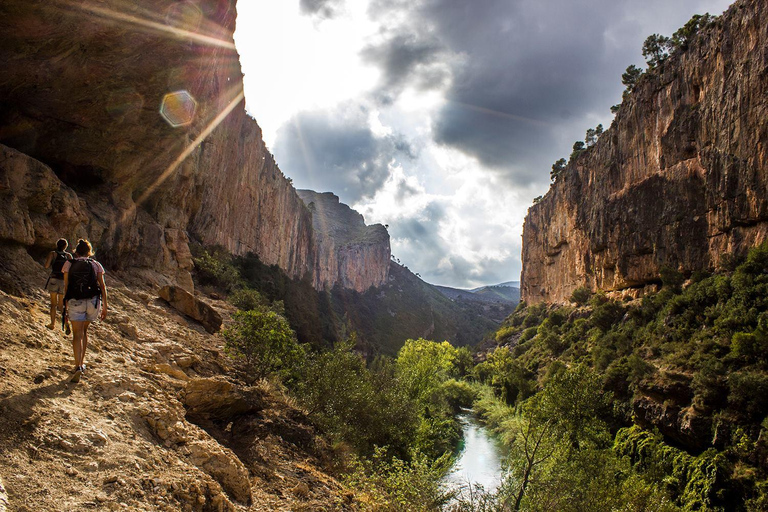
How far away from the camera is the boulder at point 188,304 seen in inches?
531

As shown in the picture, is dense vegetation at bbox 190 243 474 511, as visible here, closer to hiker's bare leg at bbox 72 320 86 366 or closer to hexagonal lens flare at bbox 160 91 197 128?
hiker's bare leg at bbox 72 320 86 366

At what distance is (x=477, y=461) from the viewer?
27.3 meters

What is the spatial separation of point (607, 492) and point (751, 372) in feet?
35.8

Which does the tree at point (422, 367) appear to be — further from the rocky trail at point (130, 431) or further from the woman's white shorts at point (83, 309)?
the woman's white shorts at point (83, 309)

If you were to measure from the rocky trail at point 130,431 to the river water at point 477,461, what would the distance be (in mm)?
14104

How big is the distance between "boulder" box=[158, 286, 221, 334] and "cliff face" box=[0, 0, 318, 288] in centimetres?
261

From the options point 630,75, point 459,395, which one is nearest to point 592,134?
point 630,75

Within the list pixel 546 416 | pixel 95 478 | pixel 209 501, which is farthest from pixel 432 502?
pixel 546 416

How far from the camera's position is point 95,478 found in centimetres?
373

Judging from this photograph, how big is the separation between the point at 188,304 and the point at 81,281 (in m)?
9.02

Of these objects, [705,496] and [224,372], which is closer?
[224,372]

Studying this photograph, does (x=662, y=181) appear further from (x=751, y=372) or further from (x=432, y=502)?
(x=432, y=502)

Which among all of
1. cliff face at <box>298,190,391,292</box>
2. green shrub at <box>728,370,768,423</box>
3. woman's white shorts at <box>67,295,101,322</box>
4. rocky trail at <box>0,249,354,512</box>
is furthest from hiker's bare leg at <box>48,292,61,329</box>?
cliff face at <box>298,190,391,292</box>

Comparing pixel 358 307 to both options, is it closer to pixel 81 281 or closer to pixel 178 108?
pixel 178 108
